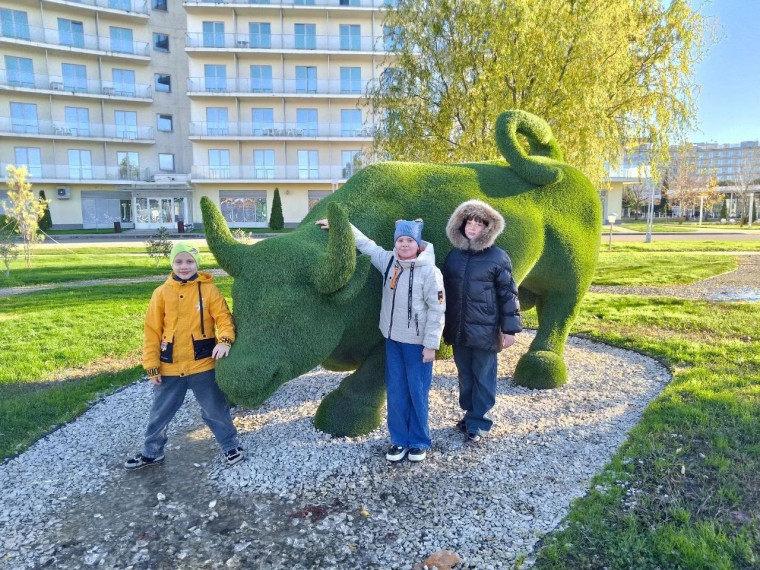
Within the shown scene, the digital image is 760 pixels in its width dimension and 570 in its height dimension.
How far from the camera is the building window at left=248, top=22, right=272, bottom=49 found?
31.8m

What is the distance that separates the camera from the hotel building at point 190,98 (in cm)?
3162

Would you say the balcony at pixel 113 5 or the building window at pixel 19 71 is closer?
the building window at pixel 19 71

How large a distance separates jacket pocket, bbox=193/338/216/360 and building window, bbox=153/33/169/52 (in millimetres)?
37193

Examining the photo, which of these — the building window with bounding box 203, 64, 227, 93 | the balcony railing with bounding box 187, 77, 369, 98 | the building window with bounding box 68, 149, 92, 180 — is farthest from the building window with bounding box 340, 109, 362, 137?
the building window with bounding box 68, 149, 92, 180

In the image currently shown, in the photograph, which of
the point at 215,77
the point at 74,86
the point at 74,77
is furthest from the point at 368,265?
the point at 74,77

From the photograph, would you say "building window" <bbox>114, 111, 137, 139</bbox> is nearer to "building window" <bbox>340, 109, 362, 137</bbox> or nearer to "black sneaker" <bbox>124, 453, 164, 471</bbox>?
"building window" <bbox>340, 109, 362, 137</bbox>

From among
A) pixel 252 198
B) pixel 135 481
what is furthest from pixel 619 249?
pixel 252 198

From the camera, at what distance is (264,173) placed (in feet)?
109

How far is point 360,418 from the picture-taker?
4094 mm

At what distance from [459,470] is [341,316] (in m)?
1.36

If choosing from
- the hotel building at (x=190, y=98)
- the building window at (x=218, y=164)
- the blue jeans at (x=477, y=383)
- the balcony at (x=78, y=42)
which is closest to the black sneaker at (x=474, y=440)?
the blue jeans at (x=477, y=383)

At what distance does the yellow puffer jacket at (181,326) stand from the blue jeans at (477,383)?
1.84m

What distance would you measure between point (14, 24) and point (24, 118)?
5441 millimetres

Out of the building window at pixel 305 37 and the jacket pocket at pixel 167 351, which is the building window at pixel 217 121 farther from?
the jacket pocket at pixel 167 351
